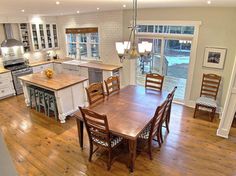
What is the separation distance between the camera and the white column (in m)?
3.60

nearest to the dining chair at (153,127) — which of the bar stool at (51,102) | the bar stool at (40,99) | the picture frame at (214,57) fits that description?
the picture frame at (214,57)

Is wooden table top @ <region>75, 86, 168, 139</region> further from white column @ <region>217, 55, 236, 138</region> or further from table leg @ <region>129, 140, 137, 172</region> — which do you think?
white column @ <region>217, 55, 236, 138</region>

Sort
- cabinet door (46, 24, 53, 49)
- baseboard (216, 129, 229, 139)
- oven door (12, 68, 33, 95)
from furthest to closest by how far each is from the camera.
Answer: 1. cabinet door (46, 24, 53, 49)
2. oven door (12, 68, 33, 95)
3. baseboard (216, 129, 229, 139)

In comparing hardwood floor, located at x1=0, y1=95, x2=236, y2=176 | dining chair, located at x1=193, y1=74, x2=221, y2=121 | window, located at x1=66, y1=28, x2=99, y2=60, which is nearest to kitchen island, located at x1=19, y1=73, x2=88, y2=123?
hardwood floor, located at x1=0, y1=95, x2=236, y2=176

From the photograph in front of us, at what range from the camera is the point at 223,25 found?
4.22m

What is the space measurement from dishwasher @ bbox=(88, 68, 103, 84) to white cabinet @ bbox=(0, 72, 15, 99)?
2.62m

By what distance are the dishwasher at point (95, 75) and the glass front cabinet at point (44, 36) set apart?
244cm

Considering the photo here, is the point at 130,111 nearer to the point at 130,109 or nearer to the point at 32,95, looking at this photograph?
the point at 130,109

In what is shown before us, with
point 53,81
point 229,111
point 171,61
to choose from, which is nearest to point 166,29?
point 171,61

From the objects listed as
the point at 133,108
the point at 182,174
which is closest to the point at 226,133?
the point at 182,174

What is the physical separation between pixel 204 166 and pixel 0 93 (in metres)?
6.06

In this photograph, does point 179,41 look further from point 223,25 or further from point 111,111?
point 111,111

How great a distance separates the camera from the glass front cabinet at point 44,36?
6.91 m

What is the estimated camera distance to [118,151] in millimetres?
3488
